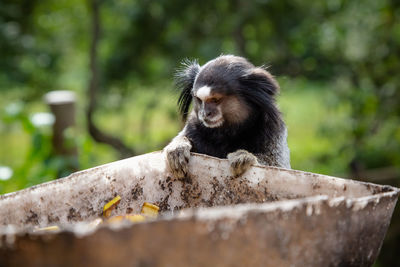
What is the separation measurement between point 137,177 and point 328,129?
12.1ft

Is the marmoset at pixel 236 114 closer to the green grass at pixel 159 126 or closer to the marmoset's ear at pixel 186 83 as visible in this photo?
the marmoset's ear at pixel 186 83

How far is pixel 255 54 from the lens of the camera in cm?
492

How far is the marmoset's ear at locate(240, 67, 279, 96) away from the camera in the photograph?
7.80 ft

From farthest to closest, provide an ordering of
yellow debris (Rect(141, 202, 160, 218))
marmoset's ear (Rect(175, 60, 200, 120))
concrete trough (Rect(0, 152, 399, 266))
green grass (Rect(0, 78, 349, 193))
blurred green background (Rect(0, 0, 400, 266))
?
green grass (Rect(0, 78, 349, 193)), blurred green background (Rect(0, 0, 400, 266)), marmoset's ear (Rect(175, 60, 200, 120)), yellow debris (Rect(141, 202, 160, 218)), concrete trough (Rect(0, 152, 399, 266))

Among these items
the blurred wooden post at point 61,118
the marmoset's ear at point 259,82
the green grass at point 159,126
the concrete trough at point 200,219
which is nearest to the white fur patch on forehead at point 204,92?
the marmoset's ear at point 259,82

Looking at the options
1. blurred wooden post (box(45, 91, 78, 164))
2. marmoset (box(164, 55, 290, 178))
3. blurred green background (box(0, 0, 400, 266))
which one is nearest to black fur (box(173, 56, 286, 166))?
marmoset (box(164, 55, 290, 178))

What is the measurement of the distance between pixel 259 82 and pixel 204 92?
27cm

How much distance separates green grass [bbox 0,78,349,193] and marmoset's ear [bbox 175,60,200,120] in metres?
1.38

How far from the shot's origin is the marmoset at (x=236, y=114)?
2328 millimetres

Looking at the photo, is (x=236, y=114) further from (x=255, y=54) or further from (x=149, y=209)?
(x=255, y=54)

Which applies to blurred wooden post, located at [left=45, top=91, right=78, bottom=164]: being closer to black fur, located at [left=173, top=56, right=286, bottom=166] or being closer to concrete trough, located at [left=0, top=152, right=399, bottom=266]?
black fur, located at [left=173, top=56, right=286, bottom=166]

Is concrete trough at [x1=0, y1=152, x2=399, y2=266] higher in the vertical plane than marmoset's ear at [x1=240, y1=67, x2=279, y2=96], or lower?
lower

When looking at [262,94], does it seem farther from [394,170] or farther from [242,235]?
[394,170]

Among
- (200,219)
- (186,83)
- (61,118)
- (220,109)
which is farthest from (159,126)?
(200,219)
